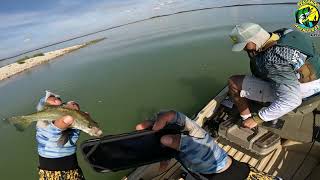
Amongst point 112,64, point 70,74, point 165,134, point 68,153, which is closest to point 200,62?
point 112,64

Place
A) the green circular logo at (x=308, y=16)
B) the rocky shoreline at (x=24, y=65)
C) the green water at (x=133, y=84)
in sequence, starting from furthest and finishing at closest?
the rocky shoreline at (x=24, y=65) < the green circular logo at (x=308, y=16) < the green water at (x=133, y=84)

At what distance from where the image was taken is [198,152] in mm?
2695

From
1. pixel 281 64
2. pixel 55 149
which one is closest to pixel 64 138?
pixel 55 149

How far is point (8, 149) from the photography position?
7758 mm

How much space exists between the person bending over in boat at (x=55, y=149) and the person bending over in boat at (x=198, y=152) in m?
1.26

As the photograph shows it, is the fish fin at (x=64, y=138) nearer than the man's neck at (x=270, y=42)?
Yes

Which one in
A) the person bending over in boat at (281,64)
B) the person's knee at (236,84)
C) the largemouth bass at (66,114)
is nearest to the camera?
the largemouth bass at (66,114)

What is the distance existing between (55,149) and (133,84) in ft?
22.2

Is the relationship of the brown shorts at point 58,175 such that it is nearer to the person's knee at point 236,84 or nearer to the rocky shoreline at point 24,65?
the person's knee at point 236,84

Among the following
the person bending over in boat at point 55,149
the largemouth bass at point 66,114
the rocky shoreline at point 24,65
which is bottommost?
the rocky shoreline at point 24,65

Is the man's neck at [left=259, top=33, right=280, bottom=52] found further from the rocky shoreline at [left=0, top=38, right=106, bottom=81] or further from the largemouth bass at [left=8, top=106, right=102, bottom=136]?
the rocky shoreline at [left=0, top=38, right=106, bottom=81]

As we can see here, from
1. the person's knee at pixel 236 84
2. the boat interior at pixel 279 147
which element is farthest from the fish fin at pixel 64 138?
the person's knee at pixel 236 84

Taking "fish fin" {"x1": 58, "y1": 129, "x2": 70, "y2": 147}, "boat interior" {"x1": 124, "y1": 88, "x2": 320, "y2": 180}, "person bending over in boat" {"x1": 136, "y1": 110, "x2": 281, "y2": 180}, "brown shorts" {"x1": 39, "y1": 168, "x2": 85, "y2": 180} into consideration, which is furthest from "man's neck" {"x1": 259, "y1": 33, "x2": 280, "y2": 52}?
"brown shorts" {"x1": 39, "y1": 168, "x2": 85, "y2": 180}

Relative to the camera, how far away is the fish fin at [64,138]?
355 cm
